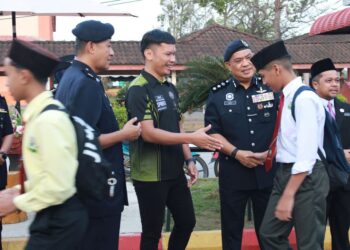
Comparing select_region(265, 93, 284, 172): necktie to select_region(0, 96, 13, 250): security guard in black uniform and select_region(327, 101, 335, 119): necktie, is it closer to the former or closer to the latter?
select_region(327, 101, 335, 119): necktie

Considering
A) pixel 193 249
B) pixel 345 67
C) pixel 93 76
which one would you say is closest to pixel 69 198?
pixel 93 76

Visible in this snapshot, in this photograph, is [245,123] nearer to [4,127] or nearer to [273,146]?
[273,146]

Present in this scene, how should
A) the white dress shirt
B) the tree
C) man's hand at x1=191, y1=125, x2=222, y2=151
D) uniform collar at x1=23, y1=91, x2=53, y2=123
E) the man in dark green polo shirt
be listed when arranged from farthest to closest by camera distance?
the tree
the man in dark green polo shirt
man's hand at x1=191, y1=125, x2=222, y2=151
the white dress shirt
uniform collar at x1=23, y1=91, x2=53, y2=123

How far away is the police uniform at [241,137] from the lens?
4.74 metres

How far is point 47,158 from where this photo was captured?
8.90 ft

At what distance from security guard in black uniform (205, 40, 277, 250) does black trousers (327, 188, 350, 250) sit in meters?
0.80

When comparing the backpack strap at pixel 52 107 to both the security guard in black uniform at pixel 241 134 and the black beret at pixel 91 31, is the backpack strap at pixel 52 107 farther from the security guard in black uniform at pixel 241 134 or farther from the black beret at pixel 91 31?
the security guard in black uniform at pixel 241 134

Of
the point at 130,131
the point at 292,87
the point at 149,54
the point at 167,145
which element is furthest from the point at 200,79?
the point at 130,131

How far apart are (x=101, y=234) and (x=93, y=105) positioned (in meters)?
0.86

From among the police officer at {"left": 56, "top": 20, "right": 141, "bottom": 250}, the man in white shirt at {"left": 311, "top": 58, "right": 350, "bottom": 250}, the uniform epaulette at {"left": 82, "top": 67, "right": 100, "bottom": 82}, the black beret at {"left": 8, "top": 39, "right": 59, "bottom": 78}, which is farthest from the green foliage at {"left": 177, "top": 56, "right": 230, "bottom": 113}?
the black beret at {"left": 8, "top": 39, "right": 59, "bottom": 78}

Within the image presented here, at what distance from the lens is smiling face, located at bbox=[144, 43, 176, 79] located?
4.56 metres

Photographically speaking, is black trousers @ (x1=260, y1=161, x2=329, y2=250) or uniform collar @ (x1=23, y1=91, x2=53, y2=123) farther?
black trousers @ (x1=260, y1=161, x2=329, y2=250)

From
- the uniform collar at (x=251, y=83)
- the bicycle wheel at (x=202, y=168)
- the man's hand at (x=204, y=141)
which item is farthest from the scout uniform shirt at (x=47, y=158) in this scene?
the bicycle wheel at (x=202, y=168)

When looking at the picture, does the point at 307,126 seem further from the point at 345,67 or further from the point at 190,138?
the point at 345,67
